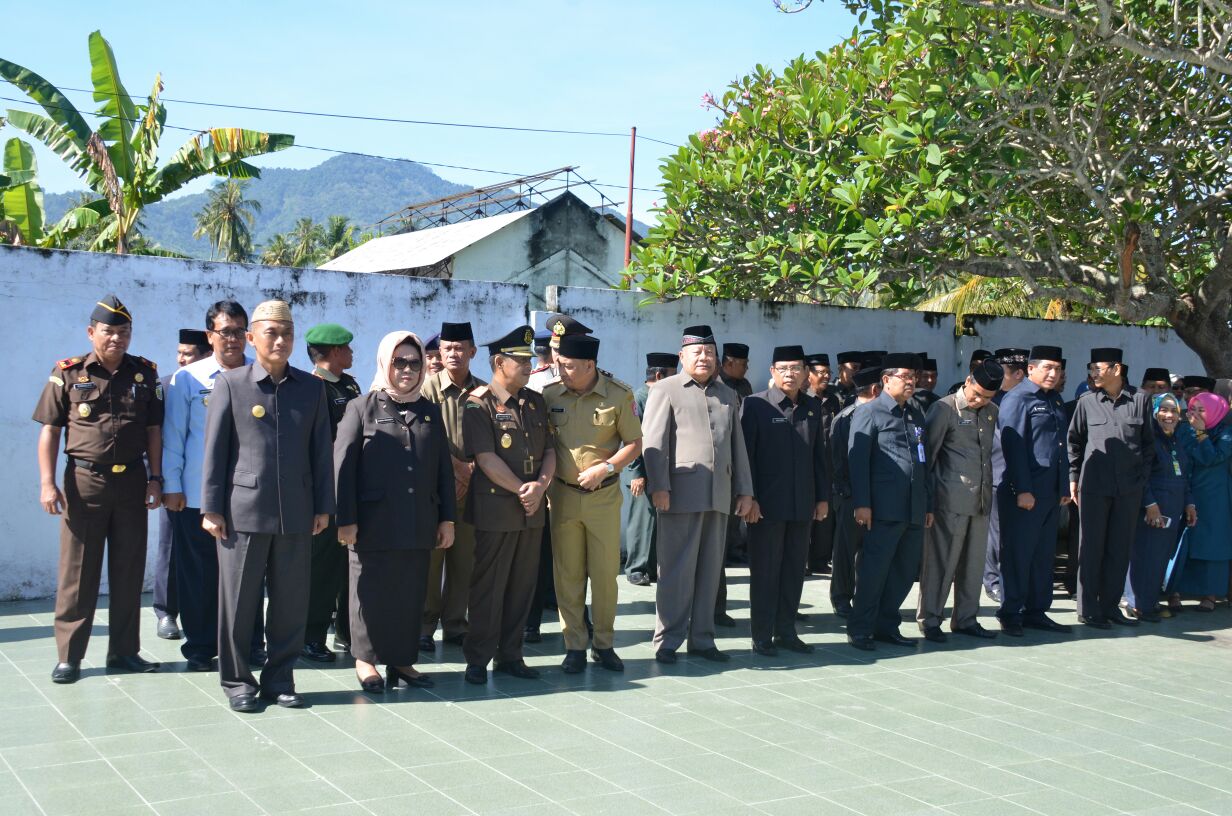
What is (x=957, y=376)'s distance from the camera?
1292 centimetres

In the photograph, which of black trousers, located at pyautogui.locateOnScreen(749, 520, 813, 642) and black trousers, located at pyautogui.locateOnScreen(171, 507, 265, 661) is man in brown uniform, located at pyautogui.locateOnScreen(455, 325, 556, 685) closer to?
black trousers, located at pyautogui.locateOnScreen(171, 507, 265, 661)

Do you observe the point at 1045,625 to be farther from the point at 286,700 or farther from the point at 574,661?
the point at 286,700

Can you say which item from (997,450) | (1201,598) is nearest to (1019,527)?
(997,450)

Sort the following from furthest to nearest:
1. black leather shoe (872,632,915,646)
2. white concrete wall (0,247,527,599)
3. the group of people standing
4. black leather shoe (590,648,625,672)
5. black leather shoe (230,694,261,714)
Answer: white concrete wall (0,247,527,599) → black leather shoe (872,632,915,646) → black leather shoe (590,648,625,672) → the group of people standing → black leather shoe (230,694,261,714)

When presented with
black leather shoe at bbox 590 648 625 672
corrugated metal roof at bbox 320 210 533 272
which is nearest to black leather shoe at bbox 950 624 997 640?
black leather shoe at bbox 590 648 625 672

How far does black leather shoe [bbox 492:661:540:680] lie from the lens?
6.46 m

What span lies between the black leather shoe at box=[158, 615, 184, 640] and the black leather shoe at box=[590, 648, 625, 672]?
8.35 ft

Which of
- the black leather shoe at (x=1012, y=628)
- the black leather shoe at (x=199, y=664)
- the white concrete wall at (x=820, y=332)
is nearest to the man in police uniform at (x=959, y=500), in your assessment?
the black leather shoe at (x=1012, y=628)

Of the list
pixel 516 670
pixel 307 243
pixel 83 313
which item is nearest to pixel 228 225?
pixel 307 243

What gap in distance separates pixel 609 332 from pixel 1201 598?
5.44 metres

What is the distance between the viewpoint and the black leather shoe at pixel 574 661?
6.58m

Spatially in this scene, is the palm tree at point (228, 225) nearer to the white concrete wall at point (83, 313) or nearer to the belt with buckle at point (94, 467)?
the white concrete wall at point (83, 313)

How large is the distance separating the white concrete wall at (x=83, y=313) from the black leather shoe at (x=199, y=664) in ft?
8.39

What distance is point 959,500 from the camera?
7.91 m
